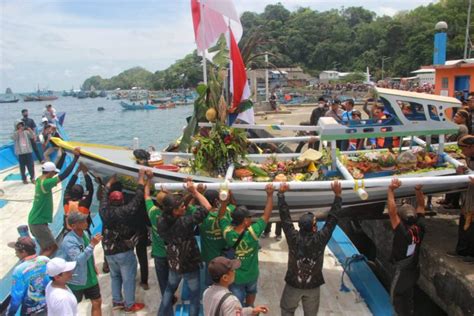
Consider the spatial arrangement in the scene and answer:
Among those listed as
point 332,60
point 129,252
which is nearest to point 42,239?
point 129,252

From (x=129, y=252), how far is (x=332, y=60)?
92.8 metres

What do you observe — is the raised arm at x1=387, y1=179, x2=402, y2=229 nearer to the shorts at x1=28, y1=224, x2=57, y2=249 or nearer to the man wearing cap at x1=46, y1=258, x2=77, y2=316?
the man wearing cap at x1=46, y1=258, x2=77, y2=316

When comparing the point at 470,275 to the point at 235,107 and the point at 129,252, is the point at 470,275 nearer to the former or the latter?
the point at 235,107

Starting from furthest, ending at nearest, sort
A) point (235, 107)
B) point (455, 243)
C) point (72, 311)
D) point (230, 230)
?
point (235, 107) < point (455, 243) < point (230, 230) < point (72, 311)

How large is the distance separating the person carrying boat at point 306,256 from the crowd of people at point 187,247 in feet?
0.03

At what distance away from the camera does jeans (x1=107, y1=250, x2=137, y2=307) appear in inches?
194

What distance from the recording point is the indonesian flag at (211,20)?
19.9 ft

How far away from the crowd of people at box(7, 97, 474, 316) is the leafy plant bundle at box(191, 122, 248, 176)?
25.5 inches

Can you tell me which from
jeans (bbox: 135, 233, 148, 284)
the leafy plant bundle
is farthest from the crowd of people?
the leafy plant bundle

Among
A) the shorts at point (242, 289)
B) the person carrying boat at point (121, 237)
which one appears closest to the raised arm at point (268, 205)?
the shorts at point (242, 289)

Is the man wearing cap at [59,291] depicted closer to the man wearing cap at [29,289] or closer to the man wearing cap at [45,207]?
the man wearing cap at [29,289]

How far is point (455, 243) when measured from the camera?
5.55 meters

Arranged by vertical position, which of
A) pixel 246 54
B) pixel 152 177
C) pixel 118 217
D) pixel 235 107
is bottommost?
pixel 118 217

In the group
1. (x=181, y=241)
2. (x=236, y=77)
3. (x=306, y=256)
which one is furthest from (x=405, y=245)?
(x=236, y=77)
